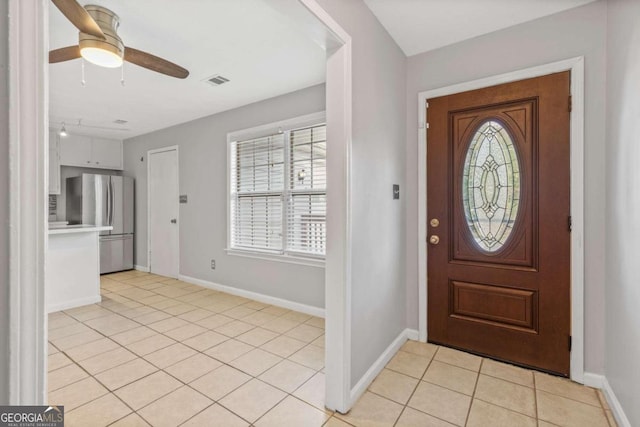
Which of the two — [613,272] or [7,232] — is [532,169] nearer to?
[613,272]

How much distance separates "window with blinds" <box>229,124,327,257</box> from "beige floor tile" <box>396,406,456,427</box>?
1749 millimetres

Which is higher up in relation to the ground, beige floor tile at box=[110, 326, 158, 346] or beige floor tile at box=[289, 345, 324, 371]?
beige floor tile at box=[110, 326, 158, 346]

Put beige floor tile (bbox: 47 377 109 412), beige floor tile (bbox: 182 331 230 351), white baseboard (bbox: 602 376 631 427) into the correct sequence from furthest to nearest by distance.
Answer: beige floor tile (bbox: 182 331 230 351)
beige floor tile (bbox: 47 377 109 412)
white baseboard (bbox: 602 376 631 427)

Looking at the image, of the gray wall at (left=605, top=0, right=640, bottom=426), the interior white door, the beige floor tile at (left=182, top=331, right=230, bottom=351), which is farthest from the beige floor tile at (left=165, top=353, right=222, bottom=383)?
the interior white door

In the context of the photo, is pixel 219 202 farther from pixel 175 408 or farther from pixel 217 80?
pixel 175 408

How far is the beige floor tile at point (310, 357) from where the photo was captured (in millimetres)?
2277

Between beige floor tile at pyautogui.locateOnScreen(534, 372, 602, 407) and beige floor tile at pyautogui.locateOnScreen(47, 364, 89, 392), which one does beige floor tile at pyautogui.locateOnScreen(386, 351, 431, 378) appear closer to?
beige floor tile at pyautogui.locateOnScreen(534, 372, 602, 407)

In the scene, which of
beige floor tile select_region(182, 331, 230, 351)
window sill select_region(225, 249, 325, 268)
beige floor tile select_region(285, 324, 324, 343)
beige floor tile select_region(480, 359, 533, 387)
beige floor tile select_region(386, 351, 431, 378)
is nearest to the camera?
beige floor tile select_region(480, 359, 533, 387)

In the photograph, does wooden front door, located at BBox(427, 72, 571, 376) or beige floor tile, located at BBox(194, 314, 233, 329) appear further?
beige floor tile, located at BBox(194, 314, 233, 329)

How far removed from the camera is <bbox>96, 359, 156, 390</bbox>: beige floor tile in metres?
2.02

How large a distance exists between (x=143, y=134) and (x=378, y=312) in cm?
523

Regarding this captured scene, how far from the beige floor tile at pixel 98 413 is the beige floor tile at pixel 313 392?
1.01m

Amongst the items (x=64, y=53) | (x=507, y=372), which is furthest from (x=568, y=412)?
(x=64, y=53)

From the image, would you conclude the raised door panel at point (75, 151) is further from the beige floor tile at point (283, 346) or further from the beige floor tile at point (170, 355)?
the beige floor tile at point (283, 346)
